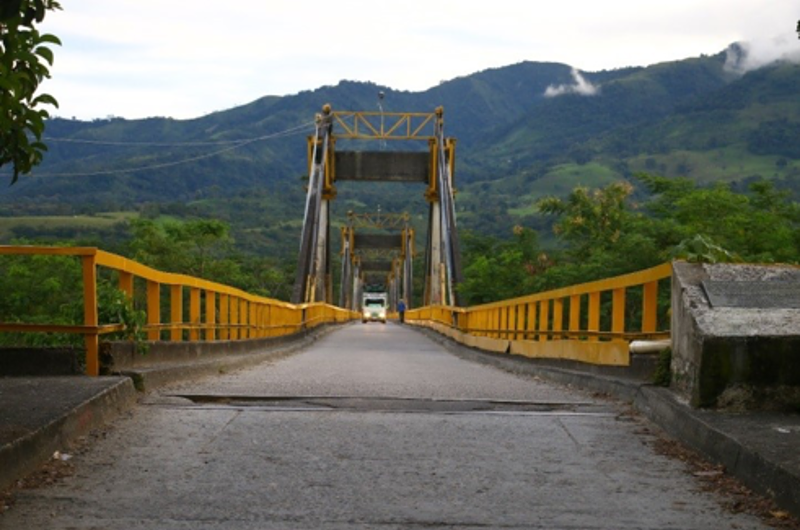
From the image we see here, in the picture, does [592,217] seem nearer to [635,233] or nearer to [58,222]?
[635,233]

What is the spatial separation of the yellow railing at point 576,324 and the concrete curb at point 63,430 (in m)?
4.04

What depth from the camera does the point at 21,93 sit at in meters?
5.75

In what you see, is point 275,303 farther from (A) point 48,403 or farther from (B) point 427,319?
(B) point 427,319

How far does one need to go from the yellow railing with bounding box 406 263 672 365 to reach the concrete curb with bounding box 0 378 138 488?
4.04m

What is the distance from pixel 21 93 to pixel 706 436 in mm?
4163

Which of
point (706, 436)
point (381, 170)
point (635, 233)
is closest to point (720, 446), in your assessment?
point (706, 436)

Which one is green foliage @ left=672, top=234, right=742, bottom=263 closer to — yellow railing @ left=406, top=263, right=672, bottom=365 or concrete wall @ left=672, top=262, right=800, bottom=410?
yellow railing @ left=406, top=263, right=672, bottom=365

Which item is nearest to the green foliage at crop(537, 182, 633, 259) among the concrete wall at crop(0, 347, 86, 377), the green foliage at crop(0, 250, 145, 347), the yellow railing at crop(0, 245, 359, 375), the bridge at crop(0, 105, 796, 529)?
the green foliage at crop(0, 250, 145, 347)

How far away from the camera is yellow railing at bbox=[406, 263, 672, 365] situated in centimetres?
905

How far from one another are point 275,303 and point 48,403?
59.9 ft

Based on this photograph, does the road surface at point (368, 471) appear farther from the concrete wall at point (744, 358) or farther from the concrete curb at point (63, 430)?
the concrete wall at point (744, 358)

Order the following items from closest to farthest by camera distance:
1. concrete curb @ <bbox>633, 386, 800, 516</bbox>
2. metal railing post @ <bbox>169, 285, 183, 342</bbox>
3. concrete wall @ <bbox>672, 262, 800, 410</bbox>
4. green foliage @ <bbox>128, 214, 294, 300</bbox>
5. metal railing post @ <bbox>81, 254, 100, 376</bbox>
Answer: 1. concrete curb @ <bbox>633, 386, 800, 516</bbox>
2. concrete wall @ <bbox>672, 262, 800, 410</bbox>
3. metal railing post @ <bbox>81, 254, 100, 376</bbox>
4. metal railing post @ <bbox>169, 285, 183, 342</bbox>
5. green foliage @ <bbox>128, 214, 294, 300</bbox>

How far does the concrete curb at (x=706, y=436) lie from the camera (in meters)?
5.02

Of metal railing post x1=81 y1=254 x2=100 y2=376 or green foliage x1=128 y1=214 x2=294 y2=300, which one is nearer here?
metal railing post x1=81 y1=254 x2=100 y2=376
